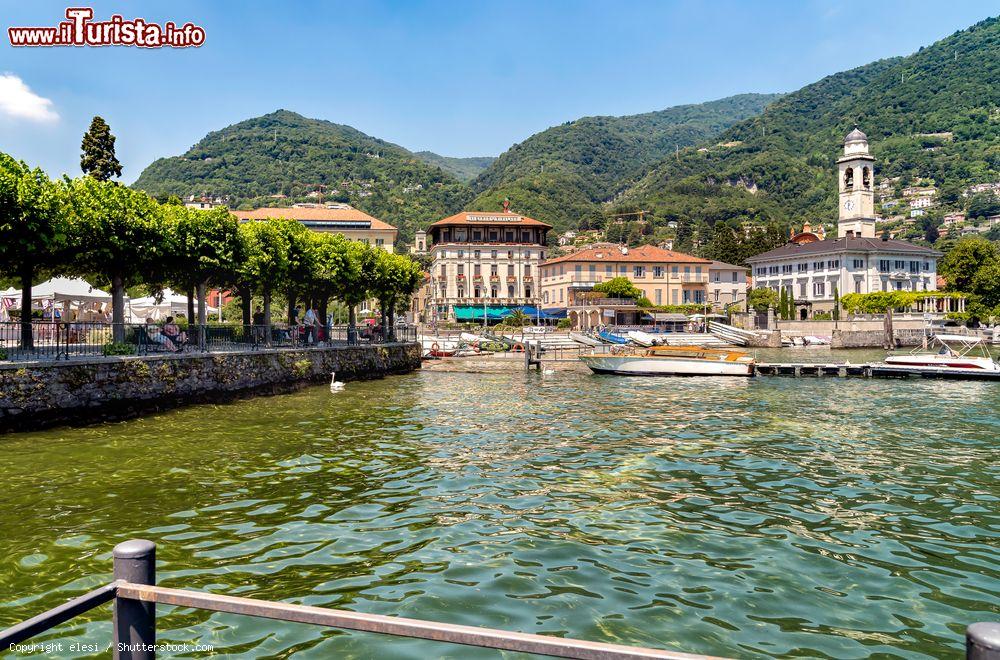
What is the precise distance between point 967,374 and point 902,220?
15753 centimetres

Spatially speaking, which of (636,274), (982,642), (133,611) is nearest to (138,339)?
(133,611)

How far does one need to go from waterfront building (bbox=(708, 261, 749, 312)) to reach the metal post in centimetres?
9920

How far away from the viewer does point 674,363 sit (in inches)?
1711

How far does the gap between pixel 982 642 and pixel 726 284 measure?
332 feet

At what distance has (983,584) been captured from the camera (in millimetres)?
8367

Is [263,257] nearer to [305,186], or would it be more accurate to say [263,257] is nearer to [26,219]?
[26,219]

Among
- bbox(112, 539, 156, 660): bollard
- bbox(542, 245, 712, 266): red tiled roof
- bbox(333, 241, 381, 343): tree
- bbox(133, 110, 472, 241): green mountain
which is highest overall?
bbox(133, 110, 472, 241): green mountain

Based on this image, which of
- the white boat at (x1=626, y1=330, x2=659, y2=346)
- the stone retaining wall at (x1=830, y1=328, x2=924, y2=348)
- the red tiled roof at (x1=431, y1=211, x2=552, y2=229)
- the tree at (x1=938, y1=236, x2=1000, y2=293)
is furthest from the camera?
the red tiled roof at (x1=431, y1=211, x2=552, y2=229)

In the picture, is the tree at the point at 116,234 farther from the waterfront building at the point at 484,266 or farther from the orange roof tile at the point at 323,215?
the orange roof tile at the point at 323,215

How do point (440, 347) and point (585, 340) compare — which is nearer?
point (440, 347)

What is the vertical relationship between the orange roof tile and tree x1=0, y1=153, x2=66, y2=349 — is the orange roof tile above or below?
above

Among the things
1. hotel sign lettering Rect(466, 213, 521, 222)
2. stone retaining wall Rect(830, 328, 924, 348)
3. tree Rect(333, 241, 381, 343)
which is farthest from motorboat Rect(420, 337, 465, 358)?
stone retaining wall Rect(830, 328, 924, 348)

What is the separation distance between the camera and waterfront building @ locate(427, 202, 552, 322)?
313ft

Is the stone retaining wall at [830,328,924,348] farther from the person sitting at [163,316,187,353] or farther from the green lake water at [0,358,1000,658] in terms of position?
the person sitting at [163,316,187,353]
